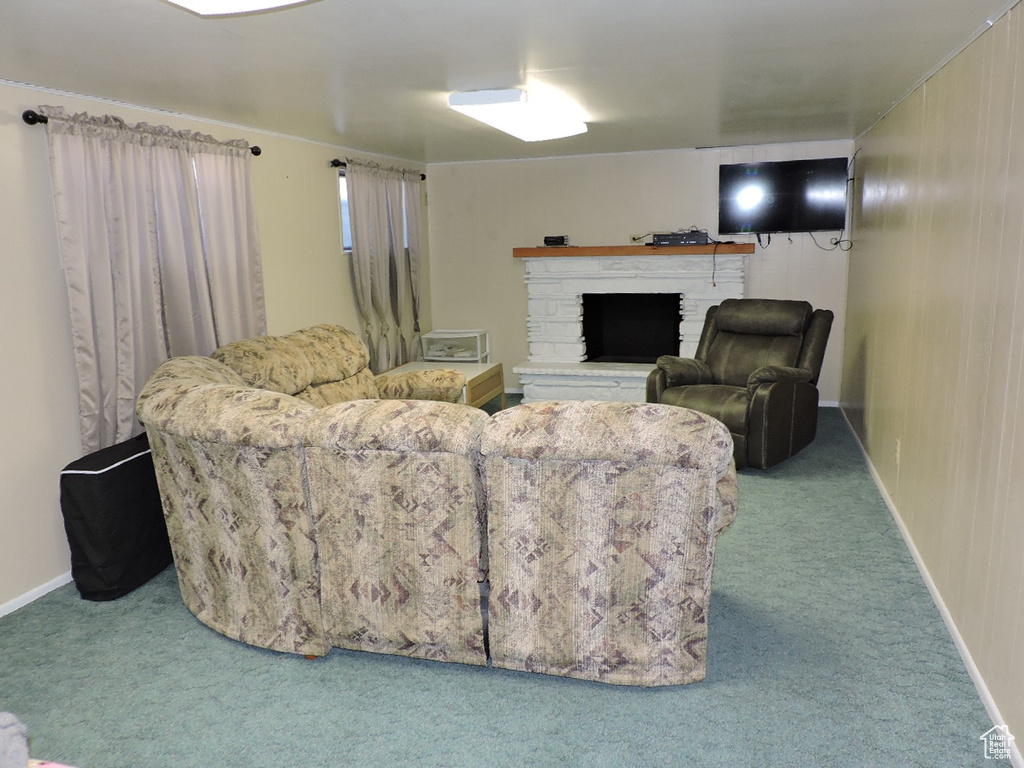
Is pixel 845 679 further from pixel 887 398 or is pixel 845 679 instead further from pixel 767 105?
pixel 767 105

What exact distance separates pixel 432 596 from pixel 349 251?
3.68 meters

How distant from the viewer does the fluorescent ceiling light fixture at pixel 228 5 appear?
1754 mm

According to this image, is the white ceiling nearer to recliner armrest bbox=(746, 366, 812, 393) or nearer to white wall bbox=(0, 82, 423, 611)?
white wall bbox=(0, 82, 423, 611)

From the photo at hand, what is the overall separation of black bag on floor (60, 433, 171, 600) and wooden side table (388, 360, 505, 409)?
2304 millimetres

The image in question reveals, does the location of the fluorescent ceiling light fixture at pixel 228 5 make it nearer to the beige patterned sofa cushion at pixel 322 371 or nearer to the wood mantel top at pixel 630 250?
the beige patterned sofa cushion at pixel 322 371

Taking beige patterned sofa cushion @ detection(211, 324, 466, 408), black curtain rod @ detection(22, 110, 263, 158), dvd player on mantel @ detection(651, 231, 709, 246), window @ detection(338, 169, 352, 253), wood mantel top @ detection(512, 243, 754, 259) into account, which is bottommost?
beige patterned sofa cushion @ detection(211, 324, 466, 408)

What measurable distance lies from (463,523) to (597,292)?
14.6ft

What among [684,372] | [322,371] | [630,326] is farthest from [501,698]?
[630,326]

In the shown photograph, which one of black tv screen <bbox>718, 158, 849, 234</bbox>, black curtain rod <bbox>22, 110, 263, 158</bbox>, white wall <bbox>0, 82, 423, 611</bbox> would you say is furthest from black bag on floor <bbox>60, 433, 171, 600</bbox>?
black tv screen <bbox>718, 158, 849, 234</bbox>

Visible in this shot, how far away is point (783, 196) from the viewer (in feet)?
19.6

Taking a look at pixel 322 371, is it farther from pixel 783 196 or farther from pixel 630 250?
pixel 783 196

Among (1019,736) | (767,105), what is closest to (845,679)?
(1019,736)

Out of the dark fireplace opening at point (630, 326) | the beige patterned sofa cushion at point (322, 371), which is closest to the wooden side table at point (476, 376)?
the beige patterned sofa cushion at point (322, 371)

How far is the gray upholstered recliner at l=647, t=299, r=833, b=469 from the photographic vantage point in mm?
4570
